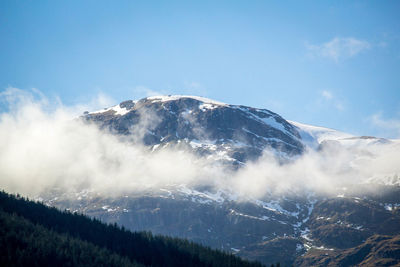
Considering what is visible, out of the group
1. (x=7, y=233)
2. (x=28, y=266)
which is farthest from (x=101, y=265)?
(x=7, y=233)

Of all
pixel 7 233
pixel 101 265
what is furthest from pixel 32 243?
pixel 101 265

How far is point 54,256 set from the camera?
632 feet

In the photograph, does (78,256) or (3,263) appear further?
(78,256)

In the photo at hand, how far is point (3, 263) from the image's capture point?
17312cm

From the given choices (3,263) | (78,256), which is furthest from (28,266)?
(78,256)

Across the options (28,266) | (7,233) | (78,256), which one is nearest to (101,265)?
(78,256)

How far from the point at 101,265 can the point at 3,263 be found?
41.1 m

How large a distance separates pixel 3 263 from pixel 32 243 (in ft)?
79.3

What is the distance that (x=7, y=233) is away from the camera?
199 meters

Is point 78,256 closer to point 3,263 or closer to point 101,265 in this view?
point 101,265

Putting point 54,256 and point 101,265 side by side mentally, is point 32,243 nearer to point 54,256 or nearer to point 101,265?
point 54,256

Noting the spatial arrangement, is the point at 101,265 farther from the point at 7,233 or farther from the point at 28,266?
the point at 7,233

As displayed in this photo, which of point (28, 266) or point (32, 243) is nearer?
point (28, 266)

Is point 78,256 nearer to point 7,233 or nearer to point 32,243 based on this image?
point 32,243
